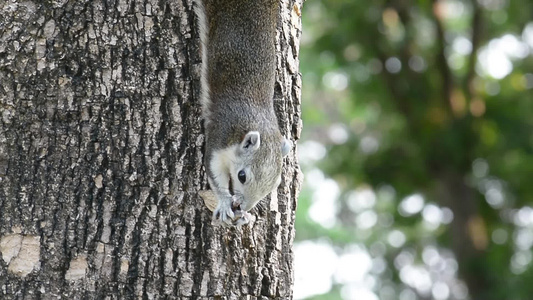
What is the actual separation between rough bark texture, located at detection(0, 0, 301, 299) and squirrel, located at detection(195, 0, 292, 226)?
0.17m

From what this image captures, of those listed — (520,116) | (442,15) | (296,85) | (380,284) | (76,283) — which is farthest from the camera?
(380,284)

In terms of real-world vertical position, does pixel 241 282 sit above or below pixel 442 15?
below

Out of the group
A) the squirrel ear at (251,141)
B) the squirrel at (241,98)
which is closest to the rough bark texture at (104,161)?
the squirrel at (241,98)

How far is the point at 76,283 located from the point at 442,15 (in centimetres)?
664

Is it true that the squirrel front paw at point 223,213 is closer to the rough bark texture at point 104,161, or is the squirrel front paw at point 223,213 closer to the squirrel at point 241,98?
the rough bark texture at point 104,161

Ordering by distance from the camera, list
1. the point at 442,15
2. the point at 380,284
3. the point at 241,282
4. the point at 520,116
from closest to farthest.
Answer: the point at 241,282
the point at 520,116
the point at 442,15
the point at 380,284

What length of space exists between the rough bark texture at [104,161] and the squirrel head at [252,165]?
0.77ft

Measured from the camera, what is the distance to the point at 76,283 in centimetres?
240

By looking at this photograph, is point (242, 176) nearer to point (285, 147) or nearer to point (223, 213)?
point (285, 147)

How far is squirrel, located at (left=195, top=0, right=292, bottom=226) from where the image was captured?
2778mm

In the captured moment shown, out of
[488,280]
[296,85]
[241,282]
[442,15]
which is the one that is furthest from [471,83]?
[241,282]

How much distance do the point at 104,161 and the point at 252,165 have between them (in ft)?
2.20

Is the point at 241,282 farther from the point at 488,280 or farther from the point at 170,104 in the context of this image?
the point at 488,280

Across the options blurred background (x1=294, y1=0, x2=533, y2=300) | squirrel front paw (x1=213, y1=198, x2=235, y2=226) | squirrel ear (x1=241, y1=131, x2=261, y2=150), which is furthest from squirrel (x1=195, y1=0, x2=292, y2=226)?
blurred background (x1=294, y1=0, x2=533, y2=300)
